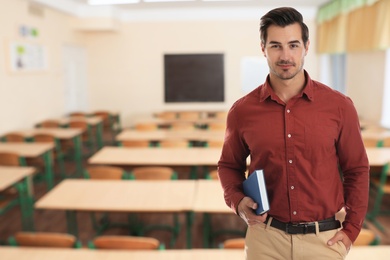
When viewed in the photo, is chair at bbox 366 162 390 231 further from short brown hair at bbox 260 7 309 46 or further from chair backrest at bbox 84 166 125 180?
short brown hair at bbox 260 7 309 46

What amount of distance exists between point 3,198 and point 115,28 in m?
6.08

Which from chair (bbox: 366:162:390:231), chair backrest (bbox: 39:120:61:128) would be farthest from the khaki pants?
chair backrest (bbox: 39:120:61:128)

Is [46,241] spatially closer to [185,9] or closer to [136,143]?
[136,143]

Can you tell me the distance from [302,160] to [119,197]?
2005 mm

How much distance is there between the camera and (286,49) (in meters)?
1.32

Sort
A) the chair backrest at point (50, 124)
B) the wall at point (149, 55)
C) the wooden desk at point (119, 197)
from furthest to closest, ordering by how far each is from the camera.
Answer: the wall at point (149, 55)
the chair backrest at point (50, 124)
the wooden desk at point (119, 197)

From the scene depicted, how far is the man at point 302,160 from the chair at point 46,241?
1.27 metres

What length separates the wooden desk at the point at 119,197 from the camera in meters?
2.89

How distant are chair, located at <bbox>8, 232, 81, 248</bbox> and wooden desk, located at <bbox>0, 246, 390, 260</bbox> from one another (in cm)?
10

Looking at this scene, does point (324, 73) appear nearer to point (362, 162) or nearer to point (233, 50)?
point (233, 50)

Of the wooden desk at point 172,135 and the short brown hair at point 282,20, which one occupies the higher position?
the short brown hair at point 282,20

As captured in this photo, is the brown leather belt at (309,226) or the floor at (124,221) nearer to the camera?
the brown leather belt at (309,226)

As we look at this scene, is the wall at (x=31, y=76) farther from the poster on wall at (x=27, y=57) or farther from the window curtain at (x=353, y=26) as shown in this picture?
the window curtain at (x=353, y=26)

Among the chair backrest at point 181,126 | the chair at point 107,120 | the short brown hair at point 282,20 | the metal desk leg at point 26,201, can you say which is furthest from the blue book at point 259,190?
the chair at point 107,120
